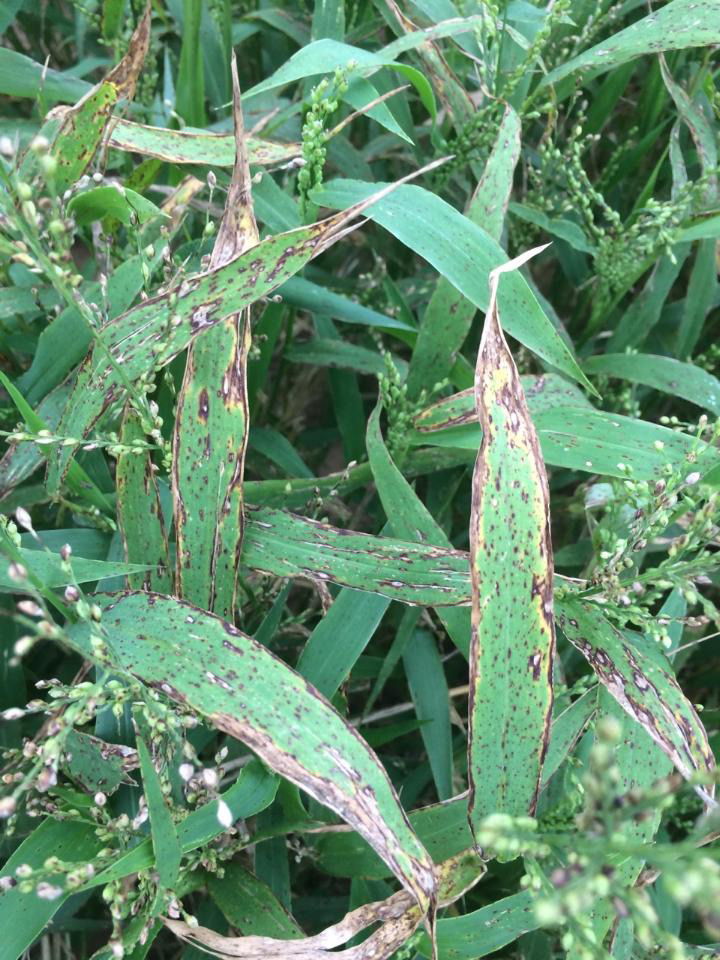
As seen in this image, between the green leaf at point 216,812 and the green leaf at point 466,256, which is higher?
the green leaf at point 466,256

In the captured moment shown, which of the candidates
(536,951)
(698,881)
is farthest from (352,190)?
(536,951)

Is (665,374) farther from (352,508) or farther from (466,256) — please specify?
(352,508)

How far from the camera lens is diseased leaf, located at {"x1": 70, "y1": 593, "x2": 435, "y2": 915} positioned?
0.88 m

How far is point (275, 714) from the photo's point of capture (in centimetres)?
92

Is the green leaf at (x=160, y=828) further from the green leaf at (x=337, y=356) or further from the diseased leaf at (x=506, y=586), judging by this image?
the green leaf at (x=337, y=356)

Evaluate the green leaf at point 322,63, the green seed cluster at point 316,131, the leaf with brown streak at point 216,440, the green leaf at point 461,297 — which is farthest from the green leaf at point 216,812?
the green leaf at point 322,63

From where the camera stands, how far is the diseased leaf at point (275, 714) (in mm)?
875

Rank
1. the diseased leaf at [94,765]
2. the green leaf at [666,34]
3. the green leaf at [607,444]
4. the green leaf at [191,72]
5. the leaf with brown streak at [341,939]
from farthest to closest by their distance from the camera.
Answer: the green leaf at [191,72], the green leaf at [666,34], the green leaf at [607,444], the diseased leaf at [94,765], the leaf with brown streak at [341,939]

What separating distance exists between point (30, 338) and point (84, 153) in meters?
0.34

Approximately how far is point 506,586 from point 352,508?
0.75m

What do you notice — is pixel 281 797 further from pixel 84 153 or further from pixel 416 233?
pixel 84 153

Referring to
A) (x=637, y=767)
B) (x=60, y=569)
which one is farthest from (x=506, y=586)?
(x=60, y=569)

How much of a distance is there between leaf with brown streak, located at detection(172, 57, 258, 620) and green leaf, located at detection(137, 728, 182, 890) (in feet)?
0.82

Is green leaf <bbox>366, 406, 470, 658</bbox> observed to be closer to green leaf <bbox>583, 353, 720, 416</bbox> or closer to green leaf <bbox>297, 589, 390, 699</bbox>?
green leaf <bbox>297, 589, 390, 699</bbox>
